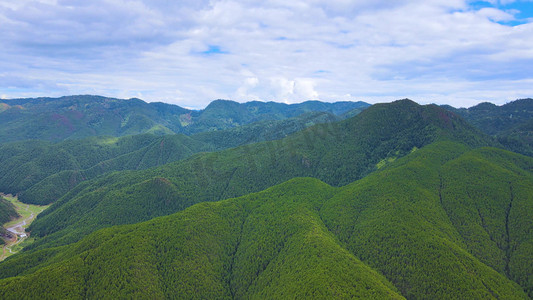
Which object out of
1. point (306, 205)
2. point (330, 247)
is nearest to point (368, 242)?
point (330, 247)

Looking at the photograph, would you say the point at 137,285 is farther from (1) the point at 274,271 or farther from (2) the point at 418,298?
(2) the point at 418,298

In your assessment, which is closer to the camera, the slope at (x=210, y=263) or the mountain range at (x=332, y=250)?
the slope at (x=210, y=263)

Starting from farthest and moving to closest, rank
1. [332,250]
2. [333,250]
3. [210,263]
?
[210,263] < [333,250] < [332,250]

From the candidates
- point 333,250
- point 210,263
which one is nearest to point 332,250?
point 333,250

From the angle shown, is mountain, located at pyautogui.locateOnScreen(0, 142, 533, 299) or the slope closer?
the slope

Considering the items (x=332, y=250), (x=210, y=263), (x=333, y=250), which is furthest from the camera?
(x=210, y=263)

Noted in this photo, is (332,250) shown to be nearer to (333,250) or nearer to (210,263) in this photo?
(333,250)

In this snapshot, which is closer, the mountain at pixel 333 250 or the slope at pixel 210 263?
the slope at pixel 210 263

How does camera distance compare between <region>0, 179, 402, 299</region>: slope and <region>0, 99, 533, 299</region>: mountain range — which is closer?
<region>0, 179, 402, 299</region>: slope
